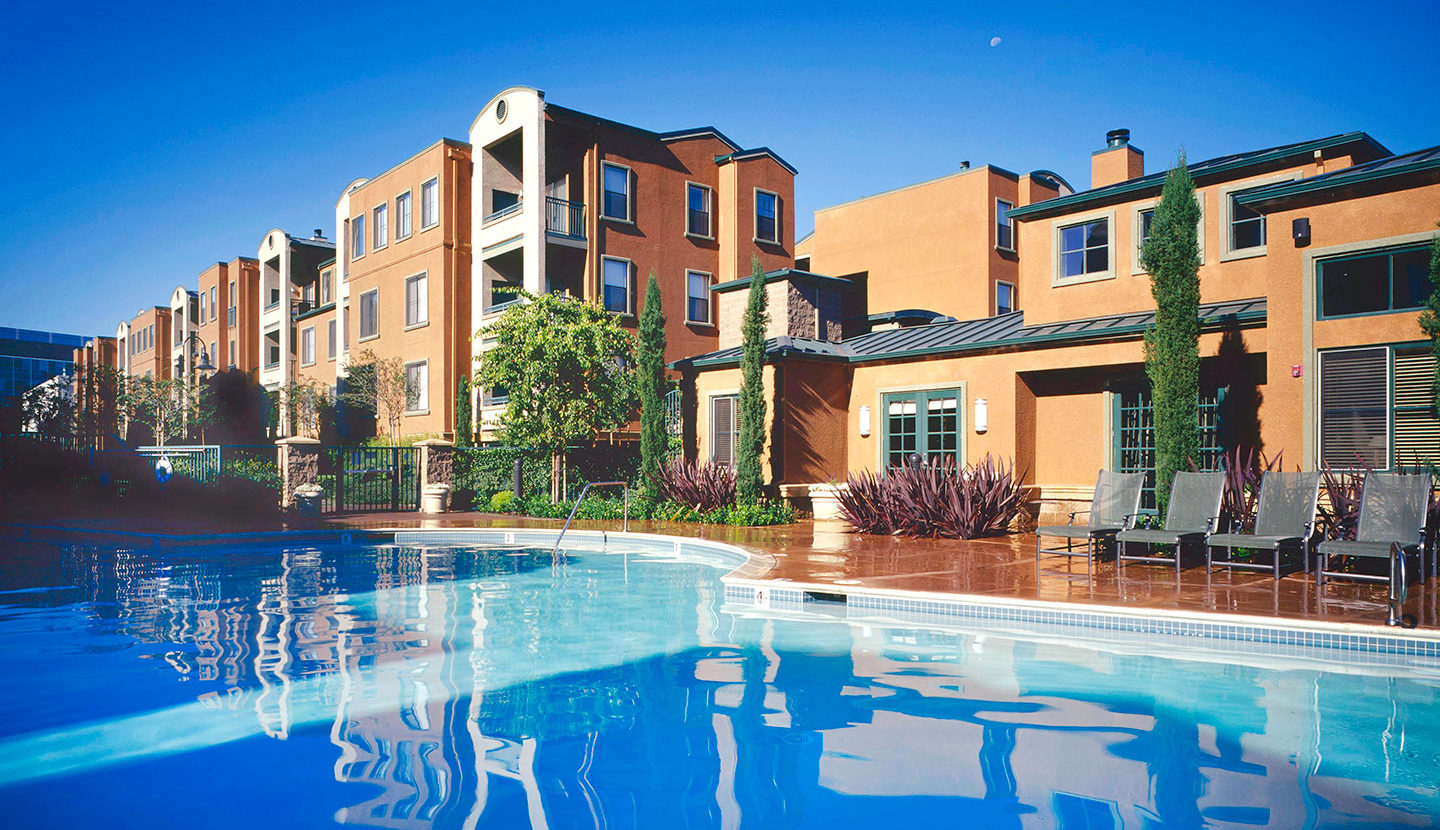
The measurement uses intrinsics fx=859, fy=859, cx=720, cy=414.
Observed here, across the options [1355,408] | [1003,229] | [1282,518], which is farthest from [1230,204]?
[1003,229]

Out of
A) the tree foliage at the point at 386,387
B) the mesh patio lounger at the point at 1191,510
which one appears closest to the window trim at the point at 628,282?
the tree foliage at the point at 386,387

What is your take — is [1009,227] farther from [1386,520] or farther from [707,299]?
[1386,520]

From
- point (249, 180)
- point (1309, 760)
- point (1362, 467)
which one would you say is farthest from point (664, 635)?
point (249, 180)

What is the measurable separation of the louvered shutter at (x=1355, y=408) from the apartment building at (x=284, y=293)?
122 feet

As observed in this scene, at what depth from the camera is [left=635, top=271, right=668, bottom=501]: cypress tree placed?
18531mm

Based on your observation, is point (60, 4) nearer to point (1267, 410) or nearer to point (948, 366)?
point (948, 366)

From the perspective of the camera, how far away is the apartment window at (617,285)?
84.0 feet

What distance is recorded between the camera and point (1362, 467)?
405 inches

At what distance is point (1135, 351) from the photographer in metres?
13.3

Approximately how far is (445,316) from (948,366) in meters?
16.6

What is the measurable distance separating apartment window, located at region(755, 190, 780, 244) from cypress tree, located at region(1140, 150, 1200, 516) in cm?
1824

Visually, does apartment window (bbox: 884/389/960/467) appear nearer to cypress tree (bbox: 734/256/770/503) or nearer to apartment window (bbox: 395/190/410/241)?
cypress tree (bbox: 734/256/770/503)

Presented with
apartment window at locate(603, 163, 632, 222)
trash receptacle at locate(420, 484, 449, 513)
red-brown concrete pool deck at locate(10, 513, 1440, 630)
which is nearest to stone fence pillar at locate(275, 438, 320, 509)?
trash receptacle at locate(420, 484, 449, 513)

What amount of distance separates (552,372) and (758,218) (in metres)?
12.5
